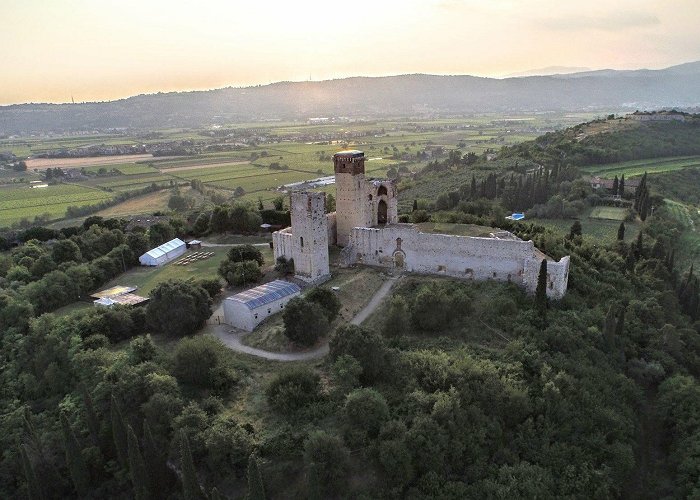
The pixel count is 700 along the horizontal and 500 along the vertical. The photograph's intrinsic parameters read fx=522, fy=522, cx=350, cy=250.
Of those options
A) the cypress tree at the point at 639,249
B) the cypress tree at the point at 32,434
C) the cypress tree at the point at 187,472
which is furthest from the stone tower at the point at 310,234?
the cypress tree at the point at 639,249

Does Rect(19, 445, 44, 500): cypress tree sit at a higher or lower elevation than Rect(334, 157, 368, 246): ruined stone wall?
lower

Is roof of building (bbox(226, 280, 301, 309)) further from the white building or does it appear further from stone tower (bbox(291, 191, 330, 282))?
stone tower (bbox(291, 191, 330, 282))

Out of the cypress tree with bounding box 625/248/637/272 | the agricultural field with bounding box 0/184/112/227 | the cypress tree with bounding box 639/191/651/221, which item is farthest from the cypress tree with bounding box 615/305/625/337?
the agricultural field with bounding box 0/184/112/227

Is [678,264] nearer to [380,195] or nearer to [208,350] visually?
[380,195]

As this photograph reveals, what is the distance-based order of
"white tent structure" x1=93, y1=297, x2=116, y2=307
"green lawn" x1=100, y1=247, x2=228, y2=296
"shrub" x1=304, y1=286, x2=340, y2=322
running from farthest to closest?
"green lawn" x1=100, y1=247, x2=228, y2=296, "white tent structure" x1=93, y1=297, x2=116, y2=307, "shrub" x1=304, y1=286, x2=340, y2=322

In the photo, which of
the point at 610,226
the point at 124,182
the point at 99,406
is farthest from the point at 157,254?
the point at 124,182

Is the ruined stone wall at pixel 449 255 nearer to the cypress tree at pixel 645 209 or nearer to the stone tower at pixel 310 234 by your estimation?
the stone tower at pixel 310 234
